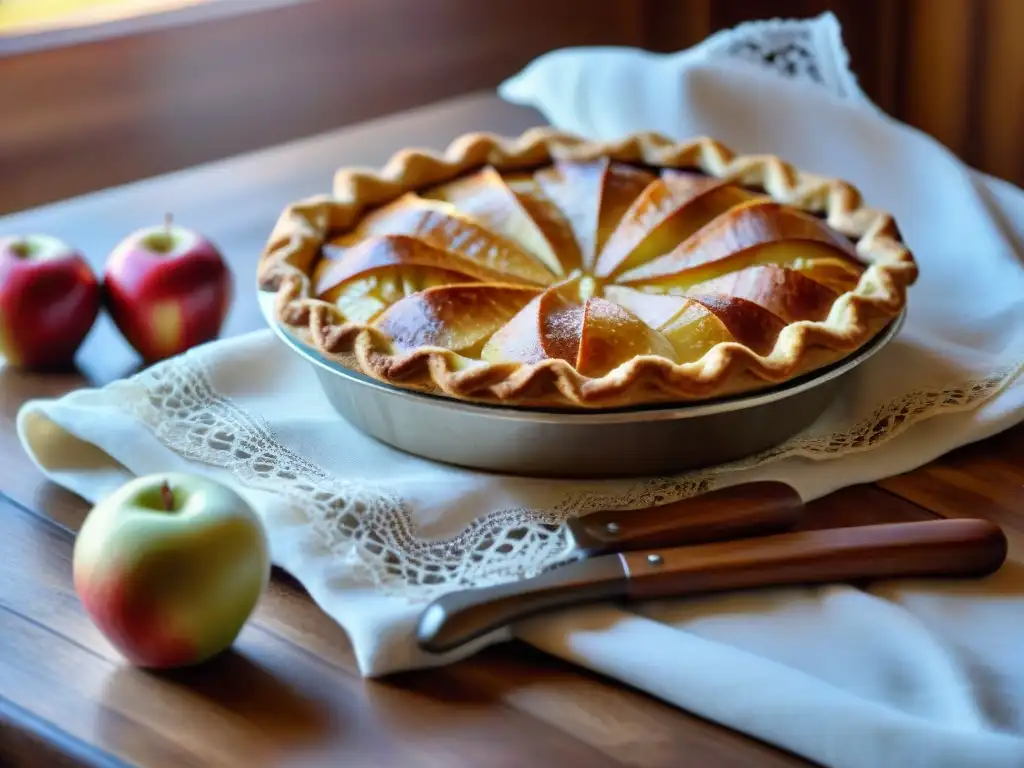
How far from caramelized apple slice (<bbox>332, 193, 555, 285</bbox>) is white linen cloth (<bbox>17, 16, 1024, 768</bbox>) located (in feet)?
0.62

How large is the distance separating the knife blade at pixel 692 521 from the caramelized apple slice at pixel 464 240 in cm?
40

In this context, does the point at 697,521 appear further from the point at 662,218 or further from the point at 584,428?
the point at 662,218

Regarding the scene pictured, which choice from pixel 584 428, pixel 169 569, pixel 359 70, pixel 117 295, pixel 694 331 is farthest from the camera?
pixel 359 70

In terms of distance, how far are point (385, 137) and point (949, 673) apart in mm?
1425

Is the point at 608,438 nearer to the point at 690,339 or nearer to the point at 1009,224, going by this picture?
the point at 690,339

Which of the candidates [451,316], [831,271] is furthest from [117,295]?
[831,271]

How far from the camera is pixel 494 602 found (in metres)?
0.92

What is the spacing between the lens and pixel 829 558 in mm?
994

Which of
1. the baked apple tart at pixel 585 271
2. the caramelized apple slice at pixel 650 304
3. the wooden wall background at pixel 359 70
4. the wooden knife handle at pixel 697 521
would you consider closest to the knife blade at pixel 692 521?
the wooden knife handle at pixel 697 521

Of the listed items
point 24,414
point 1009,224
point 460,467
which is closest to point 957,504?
point 460,467

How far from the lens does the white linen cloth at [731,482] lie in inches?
34.4

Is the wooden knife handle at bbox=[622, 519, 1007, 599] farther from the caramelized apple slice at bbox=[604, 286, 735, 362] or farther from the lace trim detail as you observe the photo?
the caramelized apple slice at bbox=[604, 286, 735, 362]

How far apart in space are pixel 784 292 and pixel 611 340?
0.21m

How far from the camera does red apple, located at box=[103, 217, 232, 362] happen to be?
1386 millimetres
